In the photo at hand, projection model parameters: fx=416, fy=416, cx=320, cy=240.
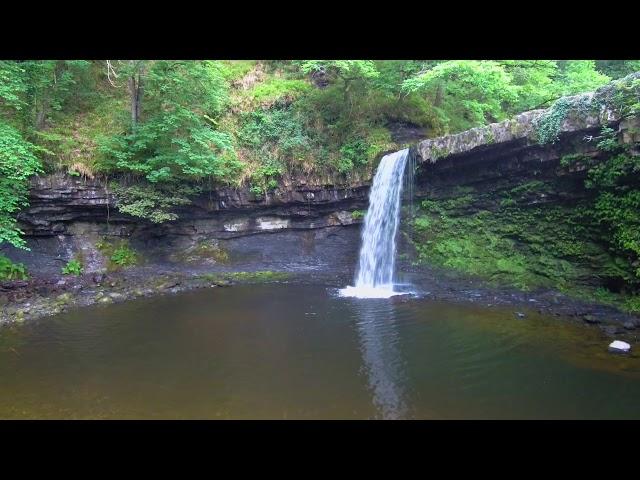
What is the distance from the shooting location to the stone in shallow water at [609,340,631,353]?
25.5ft

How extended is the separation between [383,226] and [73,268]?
34.6 feet

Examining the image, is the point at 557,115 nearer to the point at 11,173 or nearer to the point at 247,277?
the point at 247,277

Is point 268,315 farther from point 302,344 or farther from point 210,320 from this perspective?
point 302,344

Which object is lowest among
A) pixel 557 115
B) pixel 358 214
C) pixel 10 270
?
pixel 10 270

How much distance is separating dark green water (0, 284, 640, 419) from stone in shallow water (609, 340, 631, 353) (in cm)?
16

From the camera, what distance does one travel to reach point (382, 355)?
7.95m

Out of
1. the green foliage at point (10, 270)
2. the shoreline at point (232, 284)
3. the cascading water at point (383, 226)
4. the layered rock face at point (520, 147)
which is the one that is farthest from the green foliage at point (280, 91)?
the green foliage at point (10, 270)

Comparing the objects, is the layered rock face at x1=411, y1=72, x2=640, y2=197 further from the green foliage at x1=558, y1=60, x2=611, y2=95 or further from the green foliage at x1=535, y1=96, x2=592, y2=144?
the green foliage at x1=558, y1=60, x2=611, y2=95

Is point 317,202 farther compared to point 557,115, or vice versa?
point 317,202

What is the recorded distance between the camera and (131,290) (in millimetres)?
12758

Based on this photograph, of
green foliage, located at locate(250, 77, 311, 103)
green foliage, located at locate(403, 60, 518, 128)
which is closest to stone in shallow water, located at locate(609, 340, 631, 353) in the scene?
green foliage, located at locate(403, 60, 518, 128)

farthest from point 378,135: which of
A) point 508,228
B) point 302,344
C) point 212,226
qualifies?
point 302,344

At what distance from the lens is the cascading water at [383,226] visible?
1455 cm

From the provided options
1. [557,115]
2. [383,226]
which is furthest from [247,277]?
[557,115]
